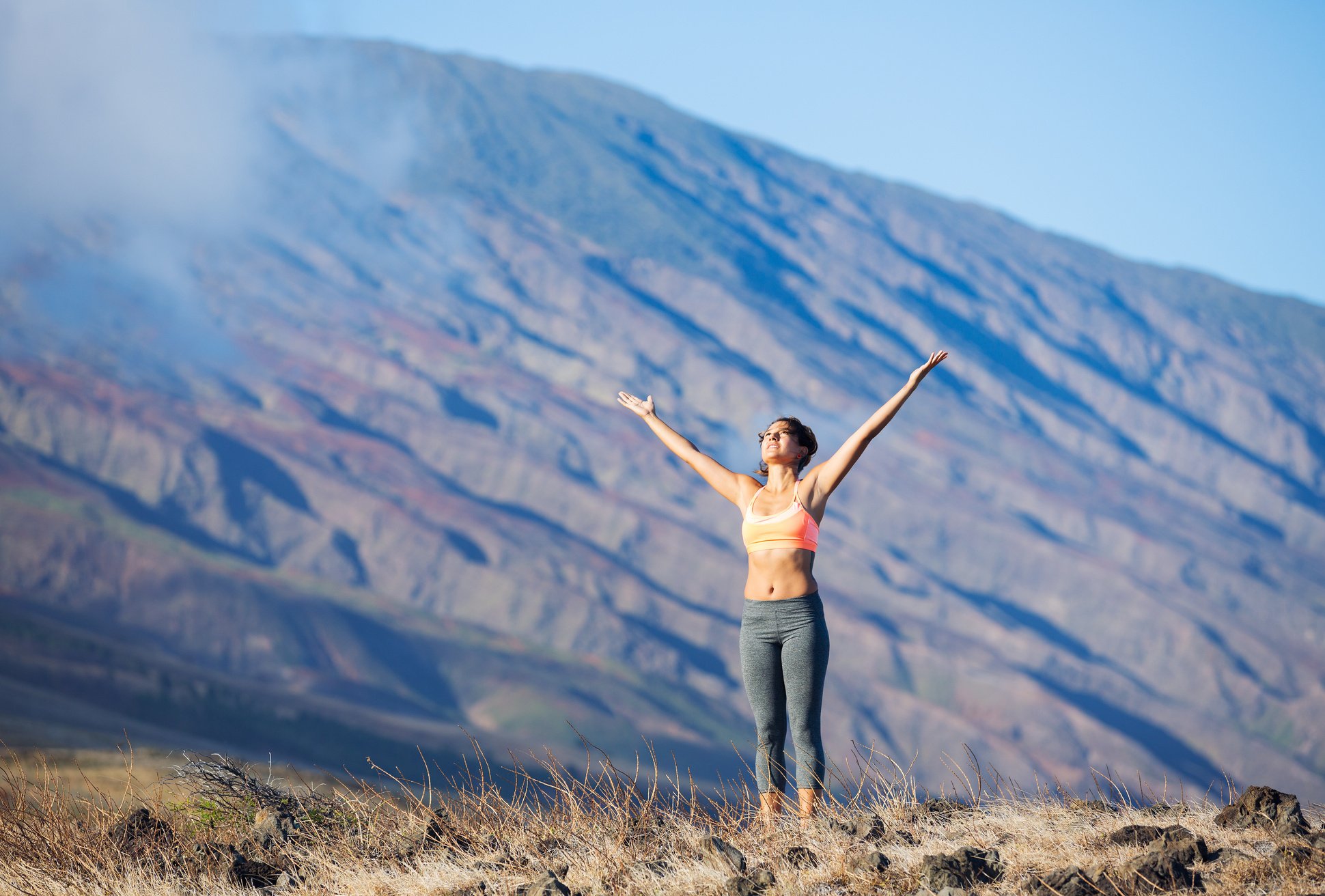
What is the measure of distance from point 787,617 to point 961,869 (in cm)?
111

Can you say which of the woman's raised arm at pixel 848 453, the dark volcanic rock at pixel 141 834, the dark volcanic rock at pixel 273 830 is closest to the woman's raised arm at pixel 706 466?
the woman's raised arm at pixel 848 453

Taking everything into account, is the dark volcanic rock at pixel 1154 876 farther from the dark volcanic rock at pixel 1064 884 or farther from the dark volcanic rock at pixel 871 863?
the dark volcanic rock at pixel 871 863

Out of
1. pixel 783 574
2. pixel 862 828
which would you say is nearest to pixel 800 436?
pixel 783 574

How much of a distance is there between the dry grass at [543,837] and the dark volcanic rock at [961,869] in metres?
0.05

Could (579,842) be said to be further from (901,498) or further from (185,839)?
(901,498)

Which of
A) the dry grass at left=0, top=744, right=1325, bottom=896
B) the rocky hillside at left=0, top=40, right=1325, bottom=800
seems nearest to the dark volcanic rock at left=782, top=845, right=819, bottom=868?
the dry grass at left=0, top=744, right=1325, bottom=896

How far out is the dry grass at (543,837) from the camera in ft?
13.8

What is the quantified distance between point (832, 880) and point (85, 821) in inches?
115

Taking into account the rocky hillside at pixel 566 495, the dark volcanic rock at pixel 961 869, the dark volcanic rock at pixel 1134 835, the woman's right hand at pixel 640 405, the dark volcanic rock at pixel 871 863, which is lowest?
the rocky hillside at pixel 566 495

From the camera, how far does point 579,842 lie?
15.1 ft

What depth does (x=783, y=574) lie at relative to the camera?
4.80 meters

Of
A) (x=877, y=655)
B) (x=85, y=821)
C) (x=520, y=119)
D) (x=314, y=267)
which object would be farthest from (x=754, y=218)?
(x=85, y=821)

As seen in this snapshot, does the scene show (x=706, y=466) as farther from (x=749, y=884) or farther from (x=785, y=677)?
(x=749, y=884)

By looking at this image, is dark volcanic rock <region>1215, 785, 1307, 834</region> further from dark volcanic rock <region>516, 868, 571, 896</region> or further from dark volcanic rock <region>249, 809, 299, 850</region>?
dark volcanic rock <region>249, 809, 299, 850</region>
